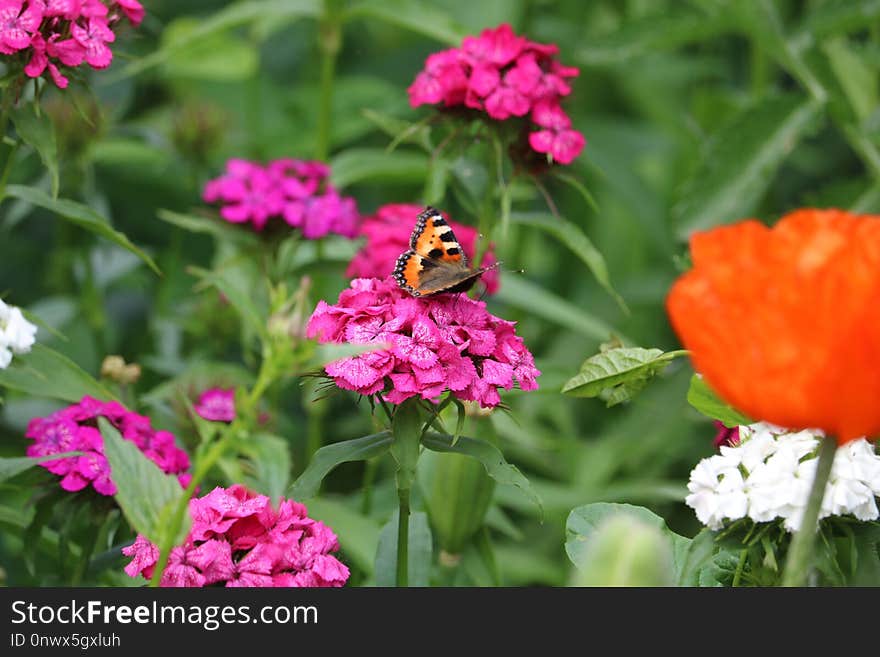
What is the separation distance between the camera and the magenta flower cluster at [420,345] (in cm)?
95

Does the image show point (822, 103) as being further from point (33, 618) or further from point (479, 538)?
point (33, 618)

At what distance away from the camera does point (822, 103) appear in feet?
6.31

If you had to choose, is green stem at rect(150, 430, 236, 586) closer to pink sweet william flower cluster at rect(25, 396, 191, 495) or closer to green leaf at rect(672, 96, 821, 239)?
pink sweet william flower cluster at rect(25, 396, 191, 495)

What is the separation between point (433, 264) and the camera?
1122mm

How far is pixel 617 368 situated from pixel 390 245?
690mm

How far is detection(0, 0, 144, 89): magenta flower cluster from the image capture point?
1098 mm

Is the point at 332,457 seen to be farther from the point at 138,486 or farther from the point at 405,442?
the point at 138,486

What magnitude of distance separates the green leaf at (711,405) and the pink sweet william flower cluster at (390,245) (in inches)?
24.3

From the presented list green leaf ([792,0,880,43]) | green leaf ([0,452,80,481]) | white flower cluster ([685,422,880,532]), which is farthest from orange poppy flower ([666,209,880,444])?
green leaf ([792,0,880,43])

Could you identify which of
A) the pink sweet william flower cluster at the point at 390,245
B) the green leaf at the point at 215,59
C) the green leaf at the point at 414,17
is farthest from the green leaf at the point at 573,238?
the green leaf at the point at 215,59

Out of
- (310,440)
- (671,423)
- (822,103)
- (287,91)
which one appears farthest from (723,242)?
(287,91)

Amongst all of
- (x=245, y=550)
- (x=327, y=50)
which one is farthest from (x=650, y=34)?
(x=245, y=550)

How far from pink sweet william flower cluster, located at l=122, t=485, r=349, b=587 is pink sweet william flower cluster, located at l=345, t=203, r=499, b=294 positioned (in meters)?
0.68

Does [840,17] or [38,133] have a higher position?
[840,17]
